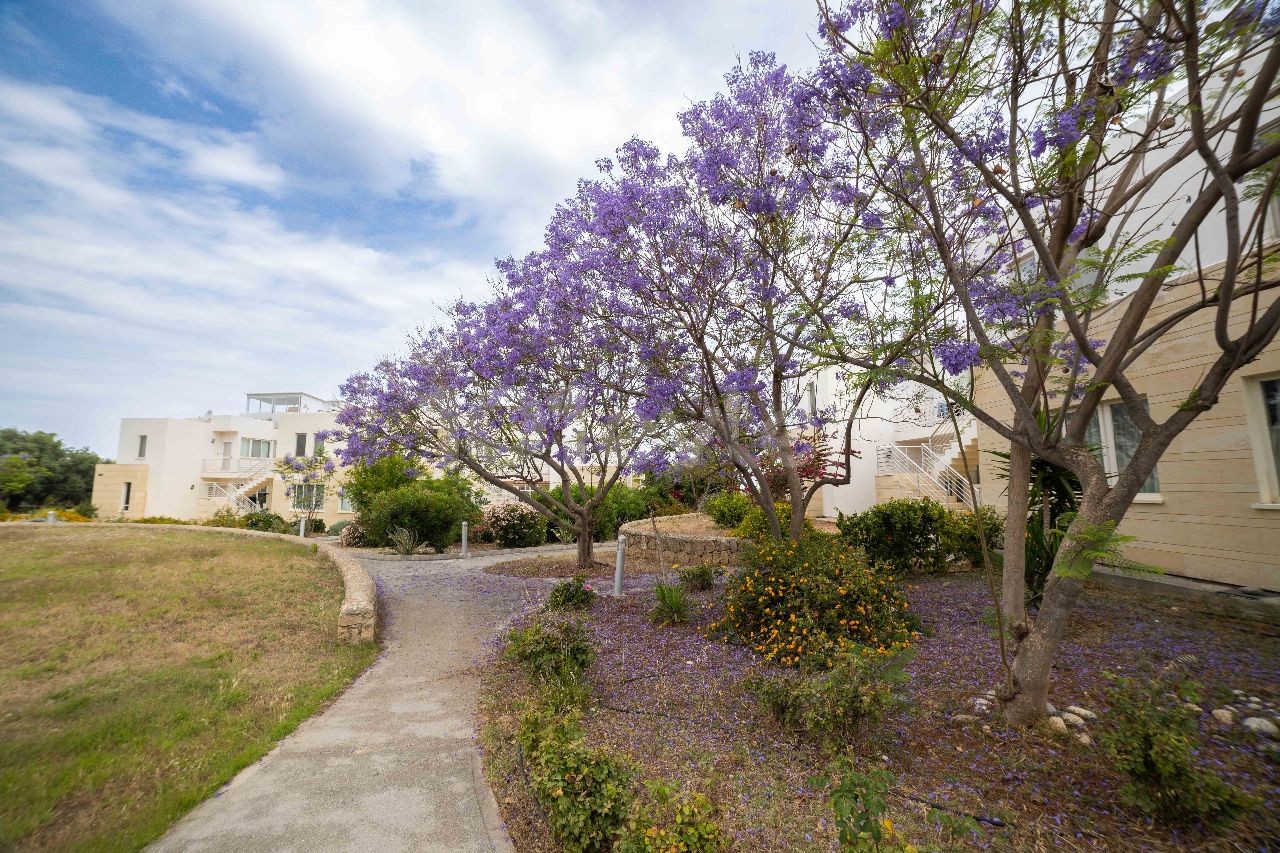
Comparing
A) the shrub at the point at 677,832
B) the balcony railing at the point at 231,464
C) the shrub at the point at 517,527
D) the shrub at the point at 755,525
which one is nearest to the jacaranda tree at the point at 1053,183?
the shrub at the point at 677,832

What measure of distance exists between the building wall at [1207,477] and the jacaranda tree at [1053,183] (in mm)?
3202

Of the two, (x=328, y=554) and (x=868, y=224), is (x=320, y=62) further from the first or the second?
(x=328, y=554)

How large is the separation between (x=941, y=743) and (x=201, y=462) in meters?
41.8

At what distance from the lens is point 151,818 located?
3092 mm

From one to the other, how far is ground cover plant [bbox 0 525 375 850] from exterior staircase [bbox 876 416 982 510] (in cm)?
1142

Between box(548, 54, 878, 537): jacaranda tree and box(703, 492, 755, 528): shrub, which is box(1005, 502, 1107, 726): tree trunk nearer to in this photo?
box(548, 54, 878, 537): jacaranda tree

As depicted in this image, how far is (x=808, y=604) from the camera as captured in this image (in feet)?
18.5

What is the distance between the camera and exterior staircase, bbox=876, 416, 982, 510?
521 inches

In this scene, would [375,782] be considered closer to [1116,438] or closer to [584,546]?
[584,546]

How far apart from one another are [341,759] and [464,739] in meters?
0.78

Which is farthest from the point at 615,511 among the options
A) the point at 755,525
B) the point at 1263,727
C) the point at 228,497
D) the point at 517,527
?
the point at 228,497

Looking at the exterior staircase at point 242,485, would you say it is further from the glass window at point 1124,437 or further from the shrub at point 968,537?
the glass window at point 1124,437

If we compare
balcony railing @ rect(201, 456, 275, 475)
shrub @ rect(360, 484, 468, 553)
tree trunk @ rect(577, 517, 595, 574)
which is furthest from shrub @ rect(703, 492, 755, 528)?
balcony railing @ rect(201, 456, 275, 475)

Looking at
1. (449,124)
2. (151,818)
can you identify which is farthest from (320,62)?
(151,818)
